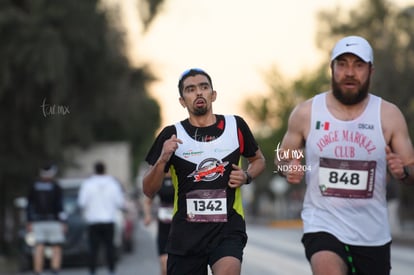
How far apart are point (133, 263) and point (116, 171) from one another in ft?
53.4

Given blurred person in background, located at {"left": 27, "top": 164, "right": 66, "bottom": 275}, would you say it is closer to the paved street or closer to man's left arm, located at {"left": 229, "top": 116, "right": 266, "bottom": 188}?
the paved street

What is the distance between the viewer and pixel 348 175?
7.32m

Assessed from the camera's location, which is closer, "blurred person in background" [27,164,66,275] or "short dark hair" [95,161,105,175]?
"short dark hair" [95,161,105,175]

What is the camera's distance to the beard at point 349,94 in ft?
23.9

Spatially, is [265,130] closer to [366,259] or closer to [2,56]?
[2,56]

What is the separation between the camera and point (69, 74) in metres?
26.9

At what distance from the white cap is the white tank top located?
391 mm

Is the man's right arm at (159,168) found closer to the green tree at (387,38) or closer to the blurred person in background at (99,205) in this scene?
the blurred person in background at (99,205)

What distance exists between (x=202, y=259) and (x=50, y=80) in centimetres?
1880

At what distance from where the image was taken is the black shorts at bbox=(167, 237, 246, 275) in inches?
A: 298

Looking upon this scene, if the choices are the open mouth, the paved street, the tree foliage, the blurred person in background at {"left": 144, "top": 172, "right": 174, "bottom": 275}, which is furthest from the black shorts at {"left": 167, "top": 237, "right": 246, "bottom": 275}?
the tree foliage

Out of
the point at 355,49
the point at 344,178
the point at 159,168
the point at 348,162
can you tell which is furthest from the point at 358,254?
the point at 159,168

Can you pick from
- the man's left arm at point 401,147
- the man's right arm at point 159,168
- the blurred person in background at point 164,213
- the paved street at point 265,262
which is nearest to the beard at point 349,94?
the man's left arm at point 401,147

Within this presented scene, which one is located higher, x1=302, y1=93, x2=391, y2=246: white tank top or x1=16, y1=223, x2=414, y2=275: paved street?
x1=302, y1=93, x2=391, y2=246: white tank top
